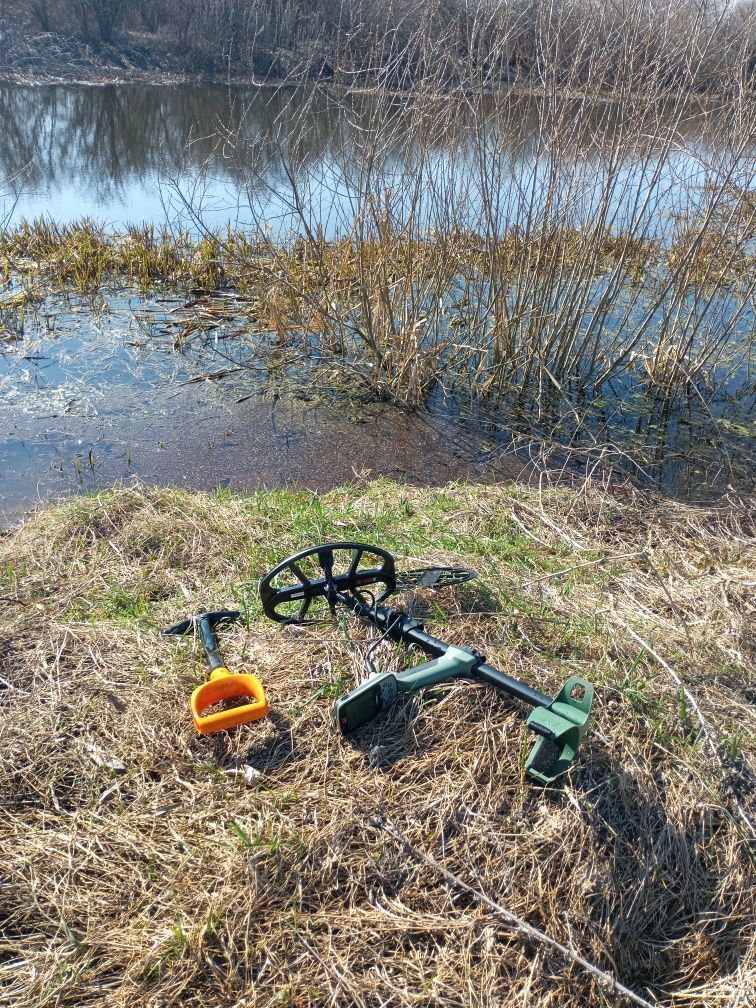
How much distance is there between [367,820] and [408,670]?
0.48m

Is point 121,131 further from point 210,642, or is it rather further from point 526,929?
point 526,929

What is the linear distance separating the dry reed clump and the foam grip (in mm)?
111

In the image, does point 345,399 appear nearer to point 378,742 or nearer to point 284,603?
point 284,603

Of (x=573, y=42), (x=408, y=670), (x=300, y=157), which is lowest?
(x=408, y=670)

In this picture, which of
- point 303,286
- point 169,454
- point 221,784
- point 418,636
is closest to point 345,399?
point 303,286

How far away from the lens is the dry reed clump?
189cm

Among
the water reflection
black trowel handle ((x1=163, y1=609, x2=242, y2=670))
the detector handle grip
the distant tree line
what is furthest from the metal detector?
the distant tree line

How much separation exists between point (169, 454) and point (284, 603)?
9.57 ft

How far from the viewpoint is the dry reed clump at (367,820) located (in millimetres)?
1889

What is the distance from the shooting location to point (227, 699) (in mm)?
2520

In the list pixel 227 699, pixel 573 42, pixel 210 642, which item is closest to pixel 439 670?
pixel 227 699

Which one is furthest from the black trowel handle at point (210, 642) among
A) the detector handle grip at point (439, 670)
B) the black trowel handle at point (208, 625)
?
the detector handle grip at point (439, 670)

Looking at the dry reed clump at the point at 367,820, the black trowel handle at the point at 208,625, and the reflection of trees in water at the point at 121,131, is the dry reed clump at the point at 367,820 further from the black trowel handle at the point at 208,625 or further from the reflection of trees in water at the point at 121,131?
the reflection of trees in water at the point at 121,131

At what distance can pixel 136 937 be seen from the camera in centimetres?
189
